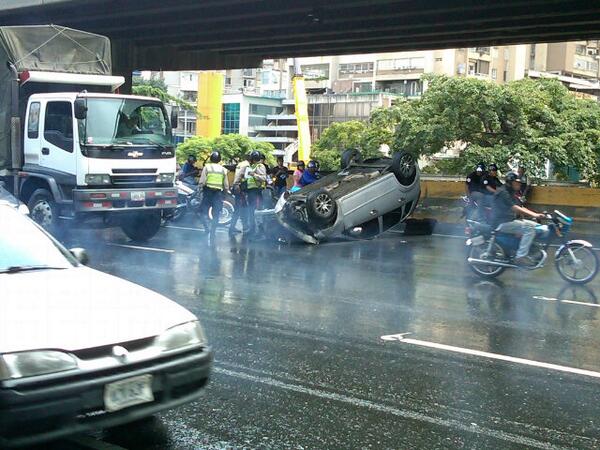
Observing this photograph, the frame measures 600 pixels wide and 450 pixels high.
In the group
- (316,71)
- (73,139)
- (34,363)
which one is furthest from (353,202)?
(316,71)

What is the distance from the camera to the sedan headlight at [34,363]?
3.54m

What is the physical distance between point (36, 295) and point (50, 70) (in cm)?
1041

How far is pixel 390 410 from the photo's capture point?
4.96m

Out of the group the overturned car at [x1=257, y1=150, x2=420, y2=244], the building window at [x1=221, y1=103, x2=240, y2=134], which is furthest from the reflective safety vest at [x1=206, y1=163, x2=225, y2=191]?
the building window at [x1=221, y1=103, x2=240, y2=134]

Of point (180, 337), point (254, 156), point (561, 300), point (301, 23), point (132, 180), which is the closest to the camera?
point (180, 337)

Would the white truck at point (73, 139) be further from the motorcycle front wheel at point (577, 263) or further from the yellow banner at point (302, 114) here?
the yellow banner at point (302, 114)

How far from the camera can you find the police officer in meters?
15.4

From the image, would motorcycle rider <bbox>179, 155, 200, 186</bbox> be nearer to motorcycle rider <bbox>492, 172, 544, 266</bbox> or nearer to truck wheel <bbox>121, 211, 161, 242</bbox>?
truck wheel <bbox>121, 211, 161, 242</bbox>

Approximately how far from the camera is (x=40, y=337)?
370 centimetres

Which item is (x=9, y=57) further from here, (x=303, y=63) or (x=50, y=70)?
(x=303, y=63)

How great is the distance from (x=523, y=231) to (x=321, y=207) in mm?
4516

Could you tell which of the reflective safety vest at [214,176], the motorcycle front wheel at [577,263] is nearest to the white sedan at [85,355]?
the motorcycle front wheel at [577,263]

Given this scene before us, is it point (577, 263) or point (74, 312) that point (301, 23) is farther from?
point (74, 312)

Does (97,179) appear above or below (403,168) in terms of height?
below
